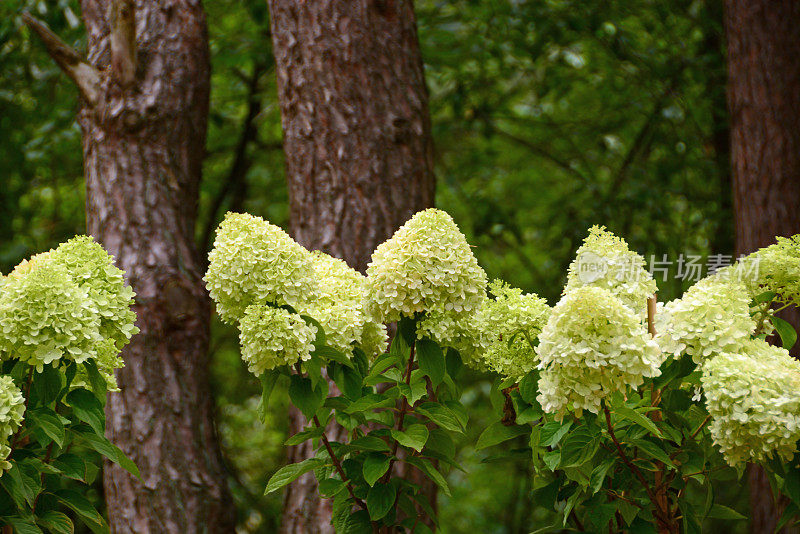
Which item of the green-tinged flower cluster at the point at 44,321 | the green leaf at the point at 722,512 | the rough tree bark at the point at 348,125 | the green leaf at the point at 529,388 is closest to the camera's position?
the green-tinged flower cluster at the point at 44,321

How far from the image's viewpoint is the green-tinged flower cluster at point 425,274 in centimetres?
183

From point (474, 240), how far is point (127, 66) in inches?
115

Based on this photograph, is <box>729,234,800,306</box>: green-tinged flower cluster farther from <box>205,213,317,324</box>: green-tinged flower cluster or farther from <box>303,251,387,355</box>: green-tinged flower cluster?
<box>205,213,317,324</box>: green-tinged flower cluster

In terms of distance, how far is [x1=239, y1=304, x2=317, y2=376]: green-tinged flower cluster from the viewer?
1.76 metres

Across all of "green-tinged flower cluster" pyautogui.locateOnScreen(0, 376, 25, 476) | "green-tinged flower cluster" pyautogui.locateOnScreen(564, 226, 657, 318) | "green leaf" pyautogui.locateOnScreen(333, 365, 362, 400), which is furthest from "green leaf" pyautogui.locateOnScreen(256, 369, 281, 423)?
"green-tinged flower cluster" pyautogui.locateOnScreen(564, 226, 657, 318)

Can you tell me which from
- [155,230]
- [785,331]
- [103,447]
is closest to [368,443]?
[103,447]

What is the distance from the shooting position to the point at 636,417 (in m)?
1.73

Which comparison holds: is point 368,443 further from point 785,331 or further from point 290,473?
point 785,331

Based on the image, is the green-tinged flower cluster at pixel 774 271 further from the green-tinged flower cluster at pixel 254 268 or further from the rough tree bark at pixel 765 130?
the rough tree bark at pixel 765 130

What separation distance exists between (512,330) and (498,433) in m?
0.26

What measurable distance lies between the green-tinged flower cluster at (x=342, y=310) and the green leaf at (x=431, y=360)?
0.15 metres

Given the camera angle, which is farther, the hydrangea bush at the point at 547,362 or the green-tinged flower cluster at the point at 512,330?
the green-tinged flower cluster at the point at 512,330

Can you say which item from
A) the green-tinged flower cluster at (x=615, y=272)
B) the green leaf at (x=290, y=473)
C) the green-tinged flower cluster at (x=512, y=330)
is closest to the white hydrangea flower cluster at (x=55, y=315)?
the green leaf at (x=290, y=473)

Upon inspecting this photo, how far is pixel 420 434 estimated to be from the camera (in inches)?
76.0
